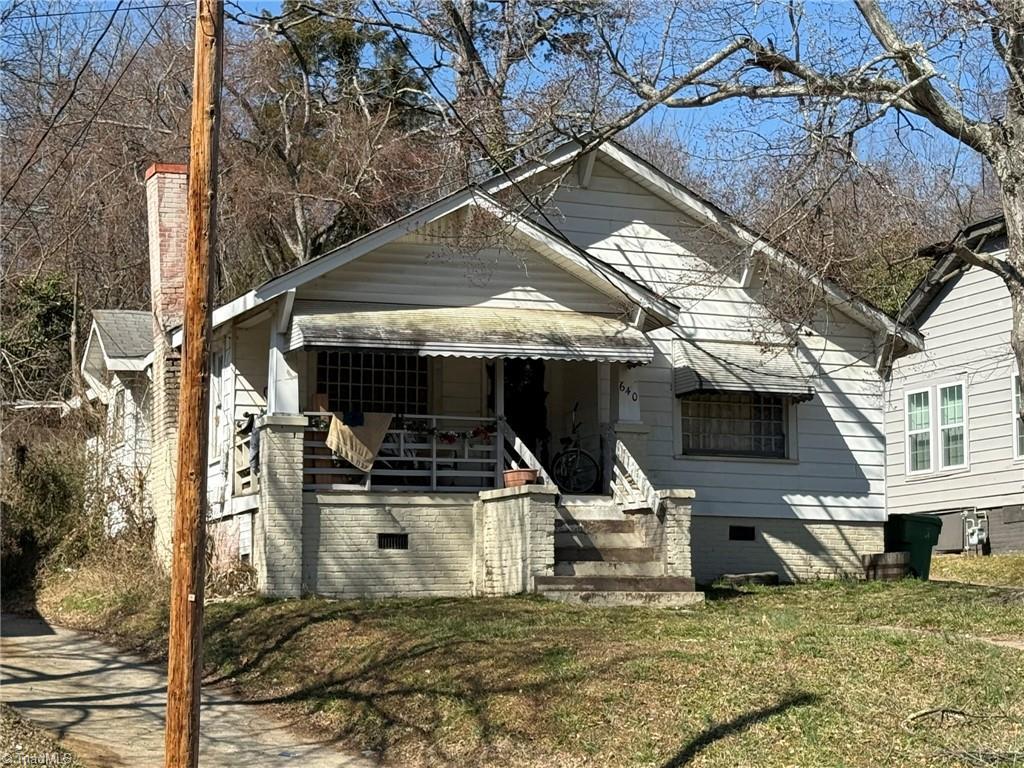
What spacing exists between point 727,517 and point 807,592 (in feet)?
7.89

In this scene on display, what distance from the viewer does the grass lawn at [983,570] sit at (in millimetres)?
23656

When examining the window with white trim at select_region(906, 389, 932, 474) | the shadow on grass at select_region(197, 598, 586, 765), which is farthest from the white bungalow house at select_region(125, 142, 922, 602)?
the window with white trim at select_region(906, 389, 932, 474)

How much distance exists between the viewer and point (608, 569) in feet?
59.8

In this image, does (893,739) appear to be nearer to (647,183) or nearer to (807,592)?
(807,592)

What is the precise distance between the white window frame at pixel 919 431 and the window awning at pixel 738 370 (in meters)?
8.08

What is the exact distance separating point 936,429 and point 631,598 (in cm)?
1375

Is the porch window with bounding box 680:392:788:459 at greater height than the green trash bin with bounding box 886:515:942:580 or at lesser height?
greater

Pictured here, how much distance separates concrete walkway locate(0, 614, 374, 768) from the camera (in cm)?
1174

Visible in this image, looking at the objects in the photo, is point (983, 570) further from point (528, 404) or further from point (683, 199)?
point (528, 404)

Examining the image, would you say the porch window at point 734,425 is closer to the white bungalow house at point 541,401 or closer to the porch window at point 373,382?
the white bungalow house at point 541,401

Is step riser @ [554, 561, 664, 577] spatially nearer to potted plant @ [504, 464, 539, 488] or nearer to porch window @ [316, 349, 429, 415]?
potted plant @ [504, 464, 539, 488]

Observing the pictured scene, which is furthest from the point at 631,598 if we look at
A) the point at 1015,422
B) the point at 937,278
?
the point at 937,278

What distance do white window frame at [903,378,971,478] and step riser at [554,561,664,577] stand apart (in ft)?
39.5

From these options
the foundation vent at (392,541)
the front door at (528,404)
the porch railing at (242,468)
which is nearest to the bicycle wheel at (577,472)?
the front door at (528,404)
